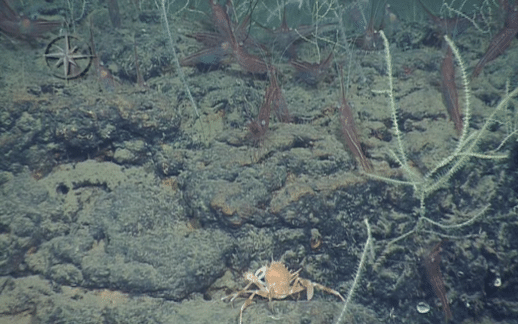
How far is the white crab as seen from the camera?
2.75m

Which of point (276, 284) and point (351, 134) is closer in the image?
point (276, 284)

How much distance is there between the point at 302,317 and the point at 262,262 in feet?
2.08

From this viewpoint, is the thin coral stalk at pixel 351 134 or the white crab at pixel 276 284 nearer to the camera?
the white crab at pixel 276 284

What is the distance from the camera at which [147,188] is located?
330 centimetres

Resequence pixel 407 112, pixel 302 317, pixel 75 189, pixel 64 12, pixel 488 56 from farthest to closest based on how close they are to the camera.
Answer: pixel 64 12 → pixel 488 56 → pixel 407 112 → pixel 75 189 → pixel 302 317

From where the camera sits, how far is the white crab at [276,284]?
9.02 feet

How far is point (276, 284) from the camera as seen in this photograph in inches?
109

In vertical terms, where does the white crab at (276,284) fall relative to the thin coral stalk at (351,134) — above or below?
below

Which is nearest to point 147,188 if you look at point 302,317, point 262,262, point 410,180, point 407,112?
point 262,262

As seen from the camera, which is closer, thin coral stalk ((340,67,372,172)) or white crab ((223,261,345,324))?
white crab ((223,261,345,324))

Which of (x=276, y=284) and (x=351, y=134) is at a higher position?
(x=351, y=134)

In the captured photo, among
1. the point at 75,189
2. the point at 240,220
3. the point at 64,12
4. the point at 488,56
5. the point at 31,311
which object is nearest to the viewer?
the point at 31,311

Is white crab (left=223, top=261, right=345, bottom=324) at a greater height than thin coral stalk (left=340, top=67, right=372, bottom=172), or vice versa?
thin coral stalk (left=340, top=67, right=372, bottom=172)

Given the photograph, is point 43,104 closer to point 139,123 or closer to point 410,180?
point 139,123
